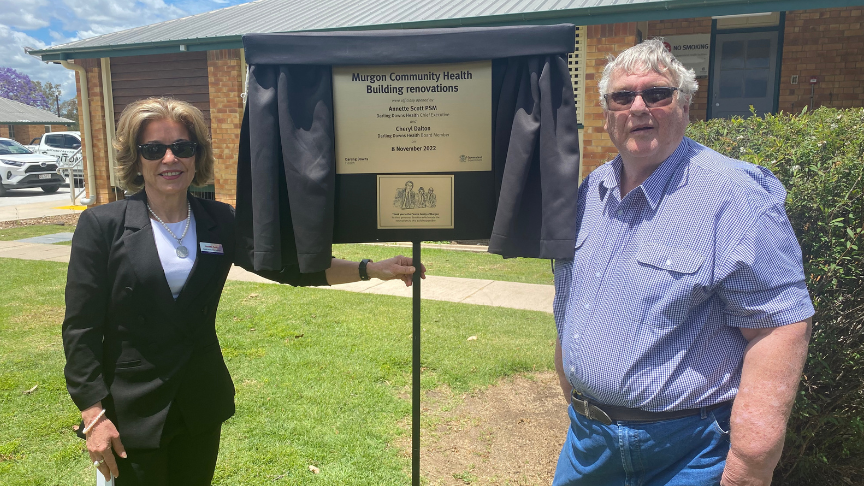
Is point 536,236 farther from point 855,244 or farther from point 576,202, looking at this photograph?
point 855,244

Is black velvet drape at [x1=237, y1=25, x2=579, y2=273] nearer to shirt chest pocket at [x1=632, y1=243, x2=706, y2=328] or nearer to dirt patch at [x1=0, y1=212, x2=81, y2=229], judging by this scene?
shirt chest pocket at [x1=632, y1=243, x2=706, y2=328]

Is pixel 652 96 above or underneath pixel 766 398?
above

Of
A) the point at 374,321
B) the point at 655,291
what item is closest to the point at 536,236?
the point at 655,291

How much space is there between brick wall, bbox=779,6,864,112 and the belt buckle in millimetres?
9721

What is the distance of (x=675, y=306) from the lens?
5.41 ft

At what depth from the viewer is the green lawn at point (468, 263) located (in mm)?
7695

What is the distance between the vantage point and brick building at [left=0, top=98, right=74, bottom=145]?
4238 cm

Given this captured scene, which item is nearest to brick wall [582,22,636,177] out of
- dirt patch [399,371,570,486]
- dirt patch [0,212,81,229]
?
dirt patch [399,371,570,486]

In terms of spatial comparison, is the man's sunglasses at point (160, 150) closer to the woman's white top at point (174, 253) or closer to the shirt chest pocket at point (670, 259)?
the woman's white top at point (174, 253)

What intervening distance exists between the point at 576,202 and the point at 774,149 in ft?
4.86

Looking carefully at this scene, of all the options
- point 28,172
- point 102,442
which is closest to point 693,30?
point 102,442

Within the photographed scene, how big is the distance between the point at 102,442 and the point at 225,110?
34.0ft

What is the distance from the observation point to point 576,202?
6.22 feet

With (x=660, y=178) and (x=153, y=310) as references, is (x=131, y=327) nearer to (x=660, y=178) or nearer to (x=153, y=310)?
(x=153, y=310)
